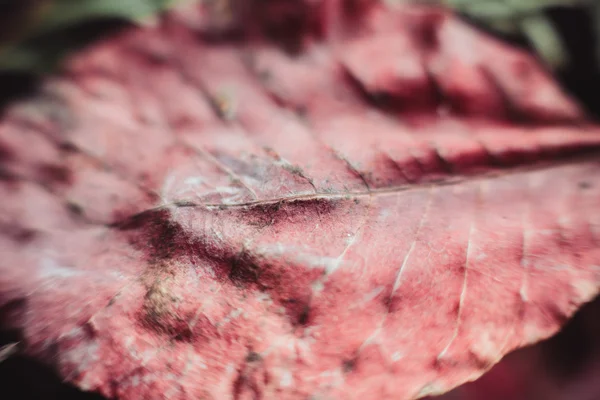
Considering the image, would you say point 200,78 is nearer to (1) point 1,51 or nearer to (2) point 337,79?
(2) point 337,79

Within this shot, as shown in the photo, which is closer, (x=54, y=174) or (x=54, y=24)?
(x=54, y=174)

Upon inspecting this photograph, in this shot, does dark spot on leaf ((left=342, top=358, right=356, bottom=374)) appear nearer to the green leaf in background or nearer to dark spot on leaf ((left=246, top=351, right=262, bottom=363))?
dark spot on leaf ((left=246, top=351, right=262, bottom=363))

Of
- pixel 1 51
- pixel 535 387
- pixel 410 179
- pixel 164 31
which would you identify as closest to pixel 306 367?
pixel 410 179

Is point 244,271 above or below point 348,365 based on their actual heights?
above

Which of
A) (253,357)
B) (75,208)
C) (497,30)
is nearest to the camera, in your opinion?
(253,357)

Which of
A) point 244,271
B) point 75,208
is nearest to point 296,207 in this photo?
point 244,271

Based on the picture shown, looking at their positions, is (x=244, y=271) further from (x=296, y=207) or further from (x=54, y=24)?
(x=54, y=24)

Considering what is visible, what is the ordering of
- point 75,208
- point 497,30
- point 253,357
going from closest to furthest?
point 253,357 → point 75,208 → point 497,30
